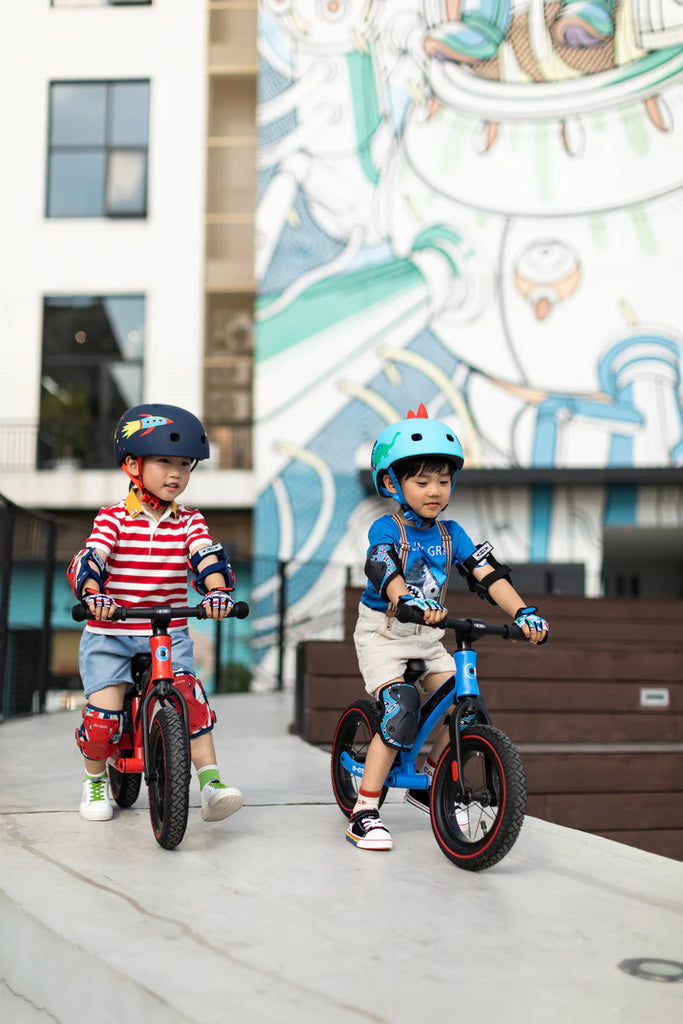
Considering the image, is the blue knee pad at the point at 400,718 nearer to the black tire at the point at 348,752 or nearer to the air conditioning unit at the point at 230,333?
the black tire at the point at 348,752

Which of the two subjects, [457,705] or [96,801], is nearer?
[457,705]

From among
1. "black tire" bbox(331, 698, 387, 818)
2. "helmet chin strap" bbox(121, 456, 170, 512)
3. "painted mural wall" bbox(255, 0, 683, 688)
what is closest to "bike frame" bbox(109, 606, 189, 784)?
"helmet chin strap" bbox(121, 456, 170, 512)

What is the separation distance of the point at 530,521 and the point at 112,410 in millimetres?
7889

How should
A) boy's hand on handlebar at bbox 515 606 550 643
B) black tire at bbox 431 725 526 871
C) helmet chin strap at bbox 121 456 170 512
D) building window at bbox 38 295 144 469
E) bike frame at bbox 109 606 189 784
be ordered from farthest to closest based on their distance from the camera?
1. building window at bbox 38 295 144 469
2. helmet chin strap at bbox 121 456 170 512
3. bike frame at bbox 109 606 189 784
4. boy's hand on handlebar at bbox 515 606 550 643
5. black tire at bbox 431 725 526 871

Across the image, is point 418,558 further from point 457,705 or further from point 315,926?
point 315,926

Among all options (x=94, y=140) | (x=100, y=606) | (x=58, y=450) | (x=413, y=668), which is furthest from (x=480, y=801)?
(x=94, y=140)

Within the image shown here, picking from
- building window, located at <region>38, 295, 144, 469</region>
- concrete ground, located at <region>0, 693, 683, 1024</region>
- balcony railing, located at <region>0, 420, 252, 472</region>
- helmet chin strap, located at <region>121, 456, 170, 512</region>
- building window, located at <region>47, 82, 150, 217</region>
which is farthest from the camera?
building window, located at <region>47, 82, 150, 217</region>

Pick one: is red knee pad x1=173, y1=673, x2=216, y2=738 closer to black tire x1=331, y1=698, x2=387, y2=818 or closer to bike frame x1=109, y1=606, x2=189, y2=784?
bike frame x1=109, y1=606, x2=189, y2=784

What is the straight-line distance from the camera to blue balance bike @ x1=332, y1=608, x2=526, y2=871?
127 inches

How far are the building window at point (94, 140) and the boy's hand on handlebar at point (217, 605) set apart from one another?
16.1 metres

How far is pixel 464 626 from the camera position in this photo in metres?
3.45

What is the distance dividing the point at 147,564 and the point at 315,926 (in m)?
1.69

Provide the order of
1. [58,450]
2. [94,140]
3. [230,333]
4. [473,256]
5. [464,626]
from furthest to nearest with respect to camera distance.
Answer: [230,333] → [94,140] → [58,450] → [473,256] → [464,626]

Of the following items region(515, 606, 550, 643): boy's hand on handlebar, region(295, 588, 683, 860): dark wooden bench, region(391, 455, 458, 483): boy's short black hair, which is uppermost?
region(391, 455, 458, 483): boy's short black hair
